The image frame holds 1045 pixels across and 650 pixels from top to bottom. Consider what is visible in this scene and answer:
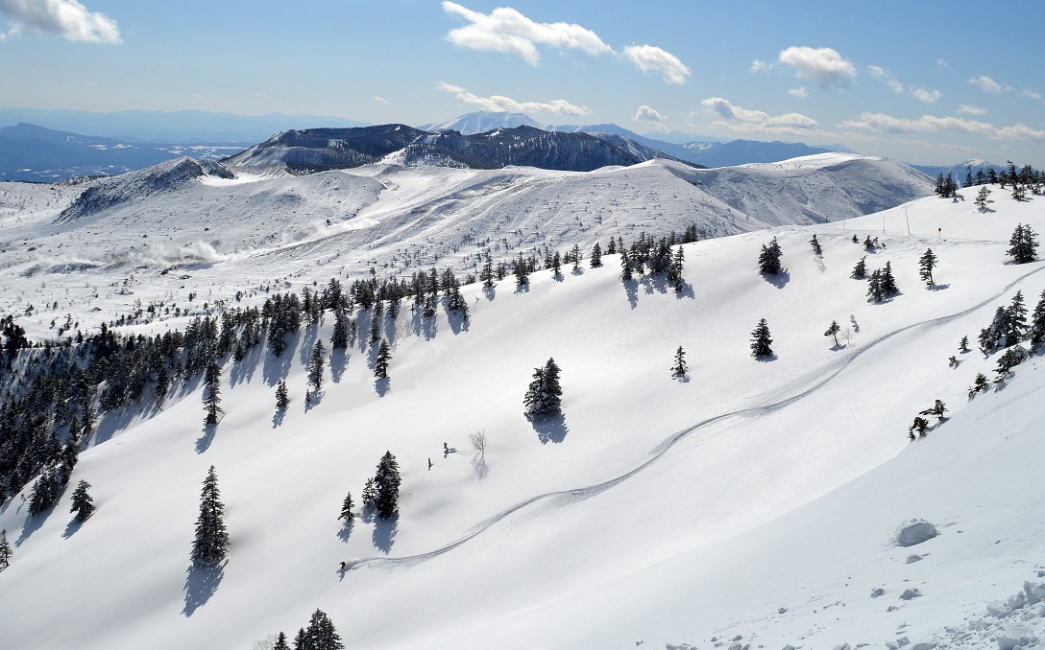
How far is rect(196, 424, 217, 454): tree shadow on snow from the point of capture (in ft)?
308

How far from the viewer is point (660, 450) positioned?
5819 cm

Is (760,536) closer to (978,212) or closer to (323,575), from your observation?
(323,575)

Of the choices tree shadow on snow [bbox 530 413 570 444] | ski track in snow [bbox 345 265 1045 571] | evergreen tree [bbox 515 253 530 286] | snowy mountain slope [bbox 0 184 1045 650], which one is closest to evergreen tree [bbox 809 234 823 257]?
snowy mountain slope [bbox 0 184 1045 650]

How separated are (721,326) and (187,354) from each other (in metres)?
122

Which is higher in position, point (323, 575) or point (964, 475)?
point (964, 475)

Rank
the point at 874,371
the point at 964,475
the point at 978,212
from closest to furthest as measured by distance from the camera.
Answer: the point at 964,475 → the point at 874,371 → the point at 978,212

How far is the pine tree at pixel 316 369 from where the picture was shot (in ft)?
346

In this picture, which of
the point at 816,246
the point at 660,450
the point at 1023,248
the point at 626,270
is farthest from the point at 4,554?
the point at 1023,248

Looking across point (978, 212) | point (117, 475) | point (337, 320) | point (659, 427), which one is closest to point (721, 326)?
point (659, 427)

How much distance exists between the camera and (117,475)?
9031 cm

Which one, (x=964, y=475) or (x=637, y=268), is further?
(x=637, y=268)

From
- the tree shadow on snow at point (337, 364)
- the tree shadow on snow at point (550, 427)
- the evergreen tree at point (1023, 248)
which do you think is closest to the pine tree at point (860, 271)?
the evergreen tree at point (1023, 248)

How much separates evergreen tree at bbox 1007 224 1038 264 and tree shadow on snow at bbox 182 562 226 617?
4252 inches

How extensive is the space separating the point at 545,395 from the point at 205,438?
65643 millimetres
